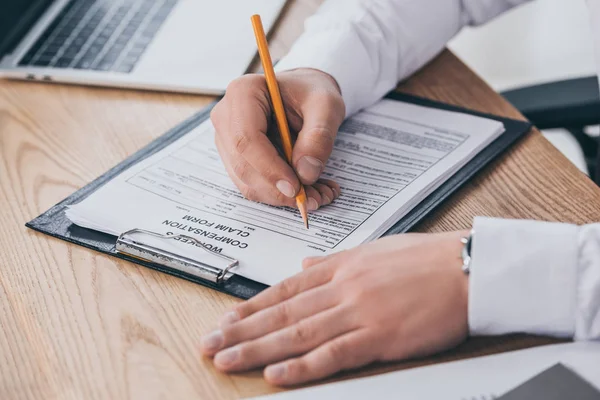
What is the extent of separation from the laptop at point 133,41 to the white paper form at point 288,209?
7.1 inches

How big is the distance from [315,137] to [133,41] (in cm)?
51

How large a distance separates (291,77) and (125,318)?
358 mm

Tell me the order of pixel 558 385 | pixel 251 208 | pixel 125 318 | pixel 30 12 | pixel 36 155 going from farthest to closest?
pixel 30 12, pixel 36 155, pixel 251 208, pixel 125 318, pixel 558 385

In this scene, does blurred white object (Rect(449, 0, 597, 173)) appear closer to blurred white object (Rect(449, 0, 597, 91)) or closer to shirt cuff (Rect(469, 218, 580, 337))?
blurred white object (Rect(449, 0, 597, 91))

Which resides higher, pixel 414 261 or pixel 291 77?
pixel 291 77

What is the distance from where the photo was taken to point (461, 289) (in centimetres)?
56

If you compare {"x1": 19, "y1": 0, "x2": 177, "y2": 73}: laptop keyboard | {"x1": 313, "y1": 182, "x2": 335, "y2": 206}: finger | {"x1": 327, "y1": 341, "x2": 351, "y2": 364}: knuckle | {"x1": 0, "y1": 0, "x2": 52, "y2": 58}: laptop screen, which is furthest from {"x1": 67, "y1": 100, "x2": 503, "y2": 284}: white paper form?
{"x1": 0, "y1": 0, "x2": 52, "y2": 58}: laptop screen

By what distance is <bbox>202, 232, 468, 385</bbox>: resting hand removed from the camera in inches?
21.4

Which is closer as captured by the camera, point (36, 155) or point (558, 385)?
point (558, 385)

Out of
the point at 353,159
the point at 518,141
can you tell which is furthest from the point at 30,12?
the point at 518,141

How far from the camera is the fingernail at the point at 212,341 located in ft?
1.86

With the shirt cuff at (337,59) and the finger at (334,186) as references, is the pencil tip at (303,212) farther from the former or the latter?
the shirt cuff at (337,59)

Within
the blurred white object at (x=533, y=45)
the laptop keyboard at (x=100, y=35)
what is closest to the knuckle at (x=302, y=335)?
the laptop keyboard at (x=100, y=35)

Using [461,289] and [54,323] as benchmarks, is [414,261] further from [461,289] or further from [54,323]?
[54,323]
